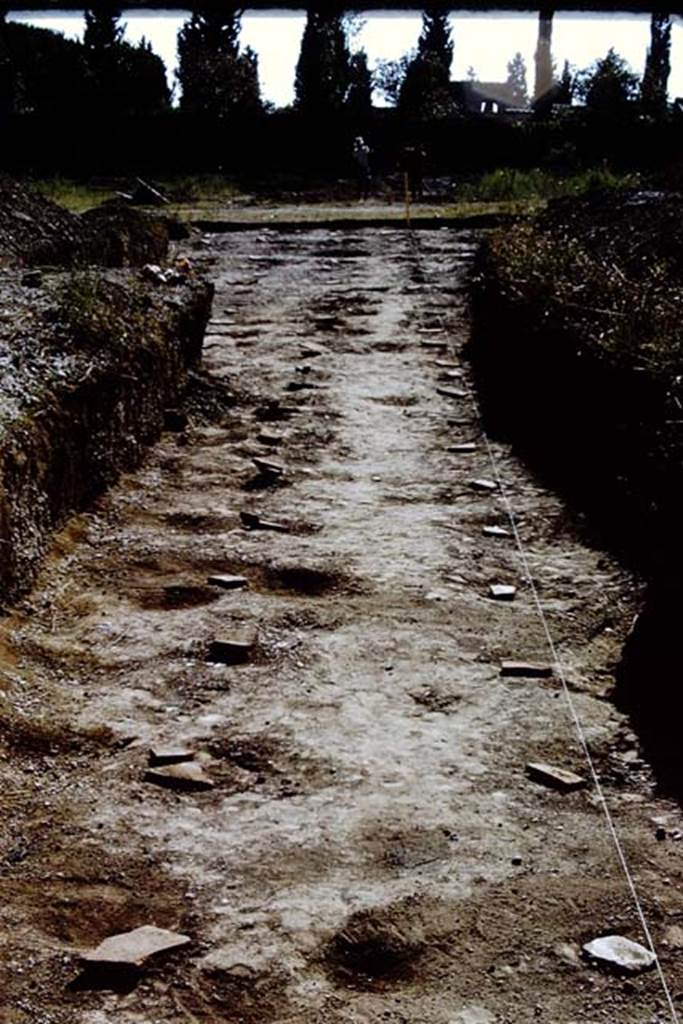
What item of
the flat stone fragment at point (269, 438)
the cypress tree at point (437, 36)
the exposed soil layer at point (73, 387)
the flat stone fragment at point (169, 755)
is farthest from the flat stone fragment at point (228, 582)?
the cypress tree at point (437, 36)

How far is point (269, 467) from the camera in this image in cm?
633

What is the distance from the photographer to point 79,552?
5082mm

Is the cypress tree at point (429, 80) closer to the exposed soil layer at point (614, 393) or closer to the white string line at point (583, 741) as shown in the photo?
the exposed soil layer at point (614, 393)

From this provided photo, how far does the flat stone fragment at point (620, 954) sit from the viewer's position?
2705mm

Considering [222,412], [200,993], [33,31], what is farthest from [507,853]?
[33,31]

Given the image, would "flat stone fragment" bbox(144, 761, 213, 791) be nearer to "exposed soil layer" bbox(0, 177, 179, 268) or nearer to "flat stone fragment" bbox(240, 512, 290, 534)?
"flat stone fragment" bbox(240, 512, 290, 534)

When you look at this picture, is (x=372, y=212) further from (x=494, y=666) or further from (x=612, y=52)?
(x=612, y=52)

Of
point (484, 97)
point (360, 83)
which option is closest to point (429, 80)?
point (360, 83)

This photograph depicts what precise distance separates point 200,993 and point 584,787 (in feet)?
4.42

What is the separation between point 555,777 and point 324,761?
66 cm

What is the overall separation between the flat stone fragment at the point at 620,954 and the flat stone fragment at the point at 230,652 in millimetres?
1785

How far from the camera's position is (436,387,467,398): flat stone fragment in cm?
800

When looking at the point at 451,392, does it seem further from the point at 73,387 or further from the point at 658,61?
the point at 658,61

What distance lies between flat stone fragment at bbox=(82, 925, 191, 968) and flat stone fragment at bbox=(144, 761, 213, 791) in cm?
68
